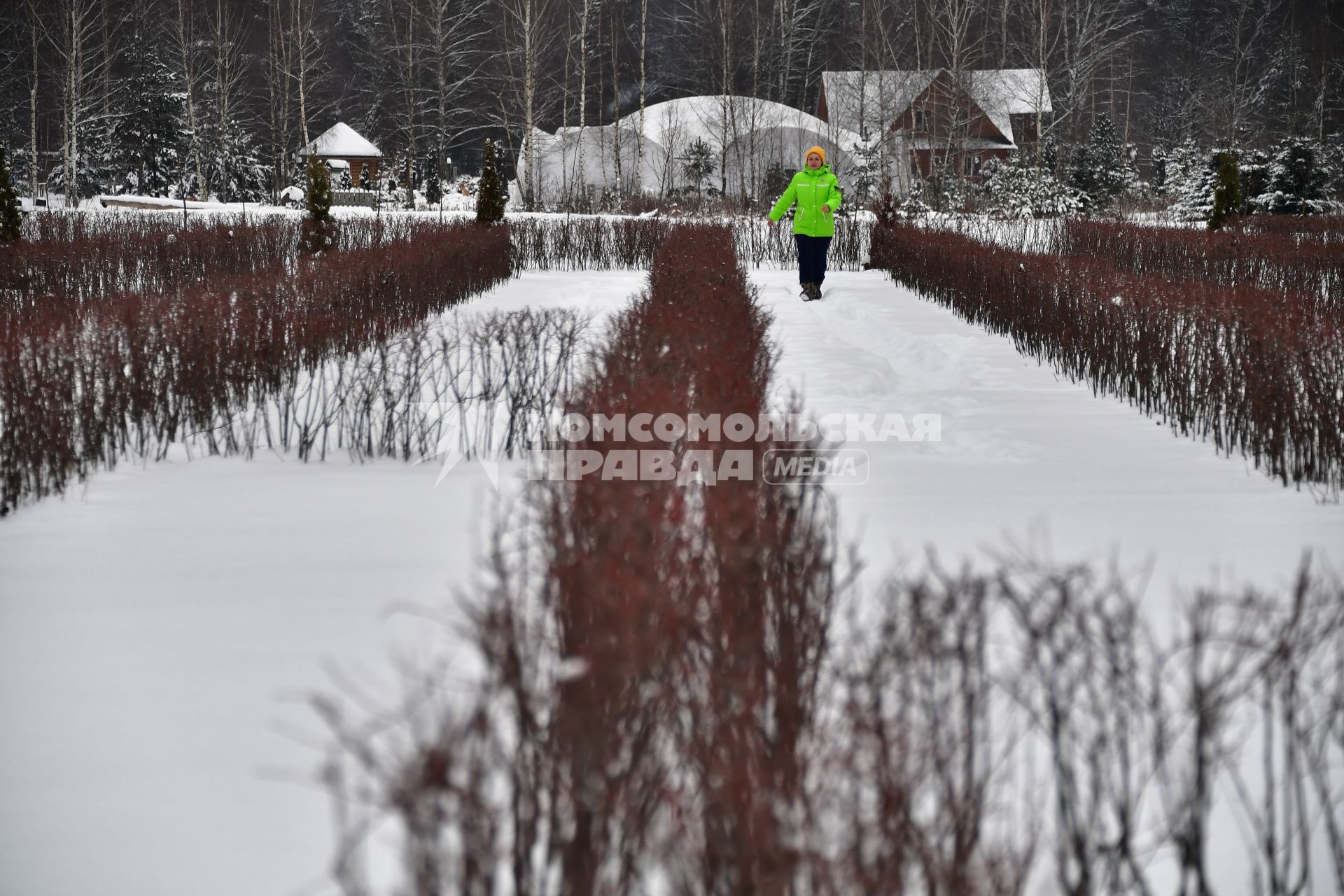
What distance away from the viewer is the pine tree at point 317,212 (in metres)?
16.2

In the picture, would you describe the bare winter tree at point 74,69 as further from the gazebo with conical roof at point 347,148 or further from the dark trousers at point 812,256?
the dark trousers at point 812,256

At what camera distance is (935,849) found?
1.57m

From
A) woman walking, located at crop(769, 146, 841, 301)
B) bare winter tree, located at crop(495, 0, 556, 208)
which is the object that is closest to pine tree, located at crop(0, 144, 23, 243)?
woman walking, located at crop(769, 146, 841, 301)

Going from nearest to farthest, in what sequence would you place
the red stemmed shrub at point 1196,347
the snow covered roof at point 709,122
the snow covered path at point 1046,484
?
the snow covered path at point 1046,484, the red stemmed shrub at point 1196,347, the snow covered roof at point 709,122

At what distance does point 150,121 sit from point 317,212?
23171 mm

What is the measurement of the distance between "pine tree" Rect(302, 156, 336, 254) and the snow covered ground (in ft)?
35.8

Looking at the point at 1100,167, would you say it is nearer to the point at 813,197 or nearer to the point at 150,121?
the point at 813,197

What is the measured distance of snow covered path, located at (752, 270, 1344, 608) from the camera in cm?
416

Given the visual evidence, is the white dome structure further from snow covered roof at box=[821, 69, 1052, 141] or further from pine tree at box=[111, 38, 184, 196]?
pine tree at box=[111, 38, 184, 196]

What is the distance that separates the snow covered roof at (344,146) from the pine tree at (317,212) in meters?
27.7

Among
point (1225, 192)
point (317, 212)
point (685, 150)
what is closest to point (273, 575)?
point (317, 212)

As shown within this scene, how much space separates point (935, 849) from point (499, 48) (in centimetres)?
4481

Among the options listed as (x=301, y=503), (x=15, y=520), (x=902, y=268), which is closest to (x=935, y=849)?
(x=301, y=503)

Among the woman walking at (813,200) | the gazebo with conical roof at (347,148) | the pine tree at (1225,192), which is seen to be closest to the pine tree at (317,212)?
the woman walking at (813,200)
